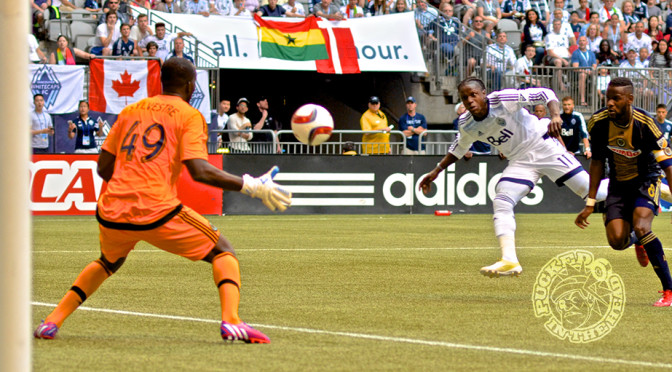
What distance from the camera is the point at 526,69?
2783cm

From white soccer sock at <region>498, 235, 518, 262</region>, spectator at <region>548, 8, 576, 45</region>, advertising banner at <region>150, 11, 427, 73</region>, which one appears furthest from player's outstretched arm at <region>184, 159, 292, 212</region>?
spectator at <region>548, 8, 576, 45</region>

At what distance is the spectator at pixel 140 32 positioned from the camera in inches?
968

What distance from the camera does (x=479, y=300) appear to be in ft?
32.8

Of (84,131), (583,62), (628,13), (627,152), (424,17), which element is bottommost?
(84,131)

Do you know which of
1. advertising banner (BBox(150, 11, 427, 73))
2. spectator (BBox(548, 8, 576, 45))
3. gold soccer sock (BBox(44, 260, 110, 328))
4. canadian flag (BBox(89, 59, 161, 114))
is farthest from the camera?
spectator (BBox(548, 8, 576, 45))

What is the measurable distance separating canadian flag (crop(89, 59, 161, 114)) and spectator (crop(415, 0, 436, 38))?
Result: 25.4 ft

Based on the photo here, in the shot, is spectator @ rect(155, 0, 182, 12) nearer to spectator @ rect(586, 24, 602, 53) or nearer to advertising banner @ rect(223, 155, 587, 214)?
advertising banner @ rect(223, 155, 587, 214)

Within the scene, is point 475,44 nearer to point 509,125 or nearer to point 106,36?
point 106,36

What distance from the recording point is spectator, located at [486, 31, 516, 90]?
92.7 ft

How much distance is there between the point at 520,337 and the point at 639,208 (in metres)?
2.56

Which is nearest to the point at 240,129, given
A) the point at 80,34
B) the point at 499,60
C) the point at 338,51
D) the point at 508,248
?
the point at 338,51

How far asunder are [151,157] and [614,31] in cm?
2530

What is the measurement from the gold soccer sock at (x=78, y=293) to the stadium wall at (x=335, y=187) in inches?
556

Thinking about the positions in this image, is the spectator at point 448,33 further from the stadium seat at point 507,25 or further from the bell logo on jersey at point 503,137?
the bell logo on jersey at point 503,137
